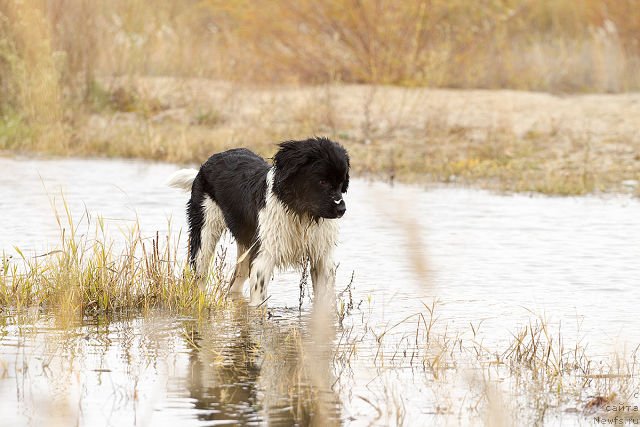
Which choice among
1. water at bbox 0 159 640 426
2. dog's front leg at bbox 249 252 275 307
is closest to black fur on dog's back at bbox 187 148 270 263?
dog's front leg at bbox 249 252 275 307

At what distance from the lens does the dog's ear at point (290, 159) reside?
7.18m

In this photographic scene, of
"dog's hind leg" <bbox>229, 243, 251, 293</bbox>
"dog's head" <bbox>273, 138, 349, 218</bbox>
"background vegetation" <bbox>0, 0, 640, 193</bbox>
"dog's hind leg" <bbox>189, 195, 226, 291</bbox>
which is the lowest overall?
"dog's hind leg" <bbox>229, 243, 251, 293</bbox>

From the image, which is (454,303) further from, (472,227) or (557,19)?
(557,19)

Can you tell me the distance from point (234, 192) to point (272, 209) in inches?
26.8

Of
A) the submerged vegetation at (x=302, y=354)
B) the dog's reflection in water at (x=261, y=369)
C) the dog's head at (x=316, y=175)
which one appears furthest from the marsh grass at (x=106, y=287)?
the dog's head at (x=316, y=175)

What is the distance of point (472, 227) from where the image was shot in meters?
11.2

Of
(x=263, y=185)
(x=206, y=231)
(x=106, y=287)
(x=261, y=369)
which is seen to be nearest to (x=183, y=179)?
(x=206, y=231)

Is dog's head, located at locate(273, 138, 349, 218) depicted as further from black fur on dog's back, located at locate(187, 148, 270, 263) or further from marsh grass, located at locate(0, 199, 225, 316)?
marsh grass, located at locate(0, 199, 225, 316)

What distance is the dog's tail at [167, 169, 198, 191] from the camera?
8.98 m

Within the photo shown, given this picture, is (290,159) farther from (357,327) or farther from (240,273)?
(240,273)

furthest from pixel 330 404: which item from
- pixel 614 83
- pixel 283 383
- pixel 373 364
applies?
pixel 614 83

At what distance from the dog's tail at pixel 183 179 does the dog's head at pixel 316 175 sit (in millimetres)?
1836

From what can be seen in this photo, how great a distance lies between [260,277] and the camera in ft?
24.8

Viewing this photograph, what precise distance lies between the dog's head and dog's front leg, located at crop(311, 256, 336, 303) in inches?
17.7
